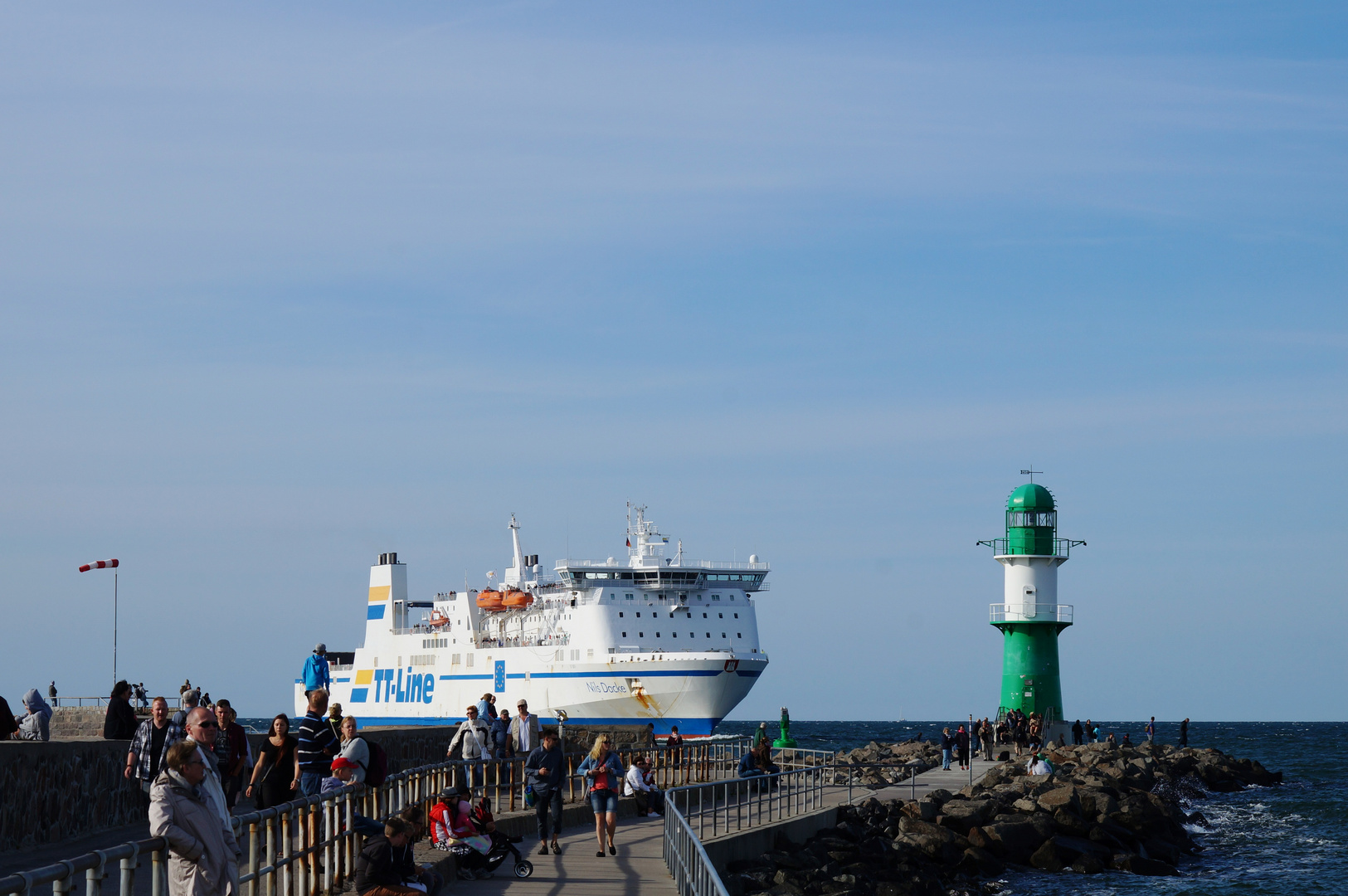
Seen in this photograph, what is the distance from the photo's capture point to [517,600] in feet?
196

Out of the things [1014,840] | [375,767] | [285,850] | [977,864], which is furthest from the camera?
[1014,840]

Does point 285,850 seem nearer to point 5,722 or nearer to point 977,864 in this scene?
point 5,722

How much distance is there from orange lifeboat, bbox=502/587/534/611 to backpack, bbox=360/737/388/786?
4726cm

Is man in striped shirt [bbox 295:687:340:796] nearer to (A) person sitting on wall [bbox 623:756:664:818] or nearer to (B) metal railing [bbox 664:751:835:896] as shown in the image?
(B) metal railing [bbox 664:751:835:896]

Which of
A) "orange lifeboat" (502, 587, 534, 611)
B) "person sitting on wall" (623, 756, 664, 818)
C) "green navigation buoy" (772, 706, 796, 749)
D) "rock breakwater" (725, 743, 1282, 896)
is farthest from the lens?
"orange lifeboat" (502, 587, 534, 611)

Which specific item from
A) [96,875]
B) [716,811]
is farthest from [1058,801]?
[96,875]

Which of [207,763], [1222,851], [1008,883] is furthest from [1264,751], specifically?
[207,763]

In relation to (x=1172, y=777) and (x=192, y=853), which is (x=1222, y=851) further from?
(x=192, y=853)

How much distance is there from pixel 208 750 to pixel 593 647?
46.4 meters

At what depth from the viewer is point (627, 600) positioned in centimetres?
5553

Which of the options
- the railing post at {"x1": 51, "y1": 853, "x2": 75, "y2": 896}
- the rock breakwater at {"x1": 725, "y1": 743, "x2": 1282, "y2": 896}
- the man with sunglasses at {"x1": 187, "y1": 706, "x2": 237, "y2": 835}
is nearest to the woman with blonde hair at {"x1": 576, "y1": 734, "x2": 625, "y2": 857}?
the rock breakwater at {"x1": 725, "y1": 743, "x2": 1282, "y2": 896}

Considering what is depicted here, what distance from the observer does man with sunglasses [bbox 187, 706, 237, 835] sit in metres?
7.58

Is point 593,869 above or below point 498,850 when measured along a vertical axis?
below

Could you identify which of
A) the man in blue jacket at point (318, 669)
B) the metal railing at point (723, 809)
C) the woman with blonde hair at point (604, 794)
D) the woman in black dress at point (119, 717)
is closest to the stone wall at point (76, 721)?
the man in blue jacket at point (318, 669)
